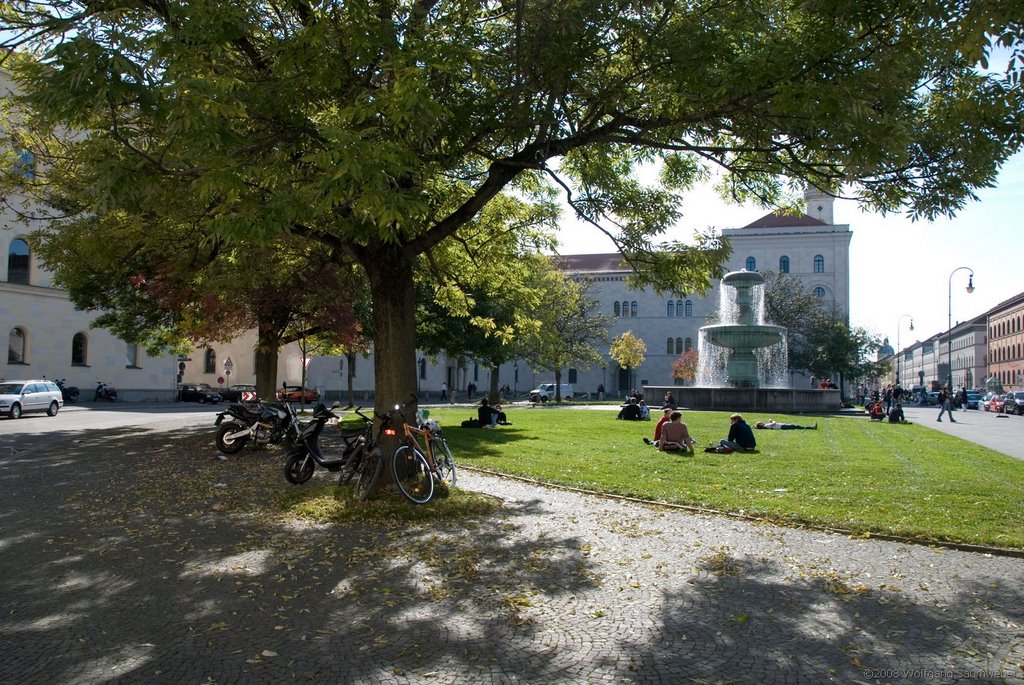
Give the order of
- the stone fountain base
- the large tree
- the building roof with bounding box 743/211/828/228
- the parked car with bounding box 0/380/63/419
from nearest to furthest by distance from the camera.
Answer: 1. the large tree
2. the parked car with bounding box 0/380/63/419
3. the stone fountain base
4. the building roof with bounding box 743/211/828/228

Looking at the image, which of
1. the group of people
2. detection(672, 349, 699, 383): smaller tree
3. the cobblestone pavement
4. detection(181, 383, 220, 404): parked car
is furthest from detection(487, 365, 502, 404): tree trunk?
the cobblestone pavement

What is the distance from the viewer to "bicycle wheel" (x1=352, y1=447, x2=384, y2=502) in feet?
30.1

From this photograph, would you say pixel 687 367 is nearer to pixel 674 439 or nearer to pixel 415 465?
pixel 674 439

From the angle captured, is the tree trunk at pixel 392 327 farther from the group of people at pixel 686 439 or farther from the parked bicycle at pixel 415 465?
the group of people at pixel 686 439

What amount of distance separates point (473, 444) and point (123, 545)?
11.6 m

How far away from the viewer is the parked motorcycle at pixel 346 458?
930 cm

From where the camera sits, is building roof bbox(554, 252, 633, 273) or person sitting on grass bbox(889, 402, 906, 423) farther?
building roof bbox(554, 252, 633, 273)

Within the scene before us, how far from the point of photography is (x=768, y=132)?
8.54 meters

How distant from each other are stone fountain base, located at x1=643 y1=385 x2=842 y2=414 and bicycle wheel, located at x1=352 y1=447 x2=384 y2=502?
26.5 metres

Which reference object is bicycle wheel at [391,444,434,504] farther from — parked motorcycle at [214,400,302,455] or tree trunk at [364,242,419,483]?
parked motorcycle at [214,400,302,455]

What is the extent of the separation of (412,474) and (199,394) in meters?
47.7

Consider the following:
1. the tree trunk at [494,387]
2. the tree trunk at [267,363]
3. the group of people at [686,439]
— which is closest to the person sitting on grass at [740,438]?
the group of people at [686,439]

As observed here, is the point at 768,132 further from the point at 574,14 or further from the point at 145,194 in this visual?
the point at 145,194

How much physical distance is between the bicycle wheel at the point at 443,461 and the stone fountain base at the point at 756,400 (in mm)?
24664
